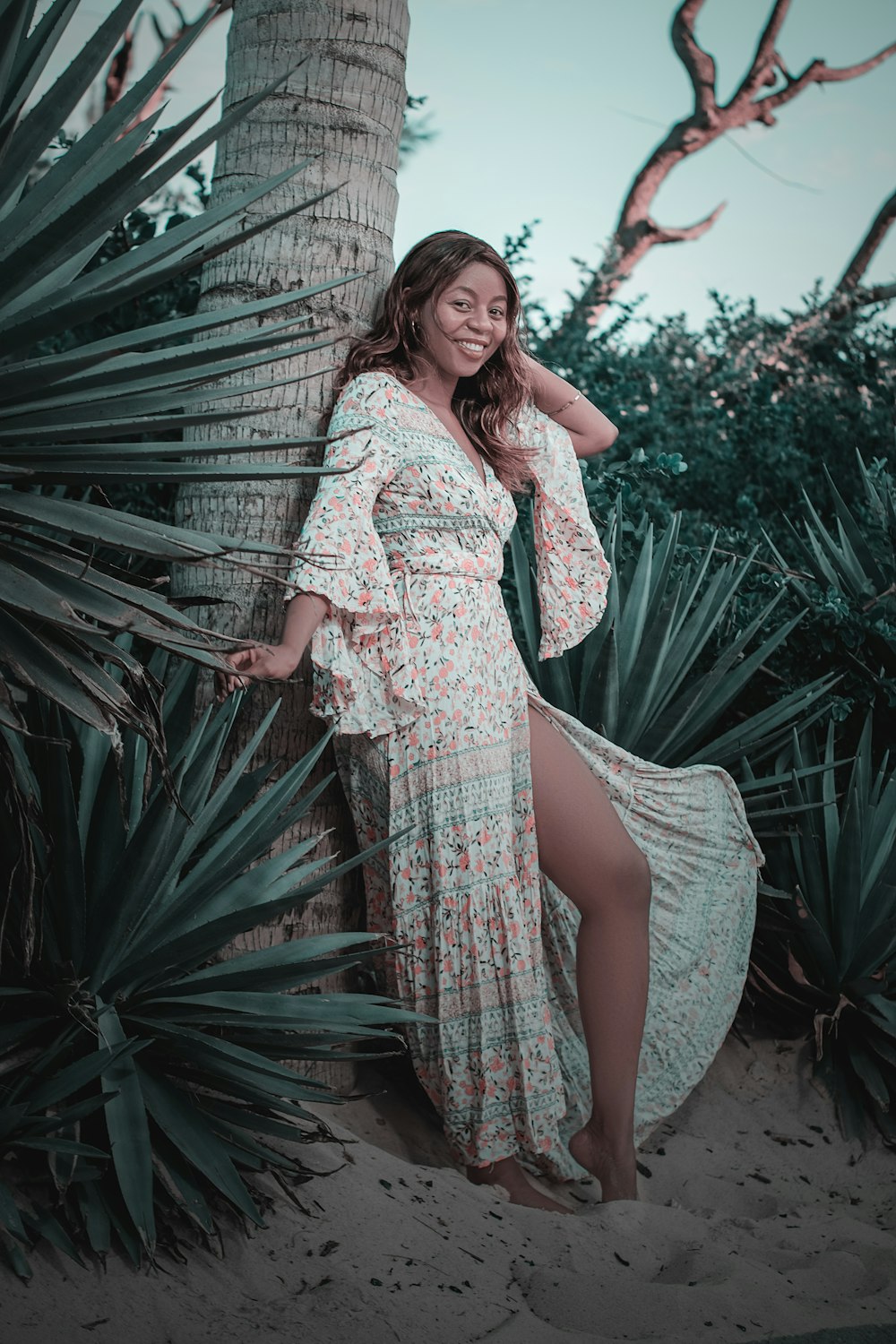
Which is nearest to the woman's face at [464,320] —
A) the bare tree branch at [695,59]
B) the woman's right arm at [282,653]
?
the woman's right arm at [282,653]

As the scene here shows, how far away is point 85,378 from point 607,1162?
2.16 meters

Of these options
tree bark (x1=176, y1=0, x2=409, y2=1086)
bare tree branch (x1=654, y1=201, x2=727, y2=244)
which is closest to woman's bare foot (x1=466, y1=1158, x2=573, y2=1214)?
tree bark (x1=176, y1=0, x2=409, y2=1086)

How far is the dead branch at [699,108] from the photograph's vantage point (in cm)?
1090

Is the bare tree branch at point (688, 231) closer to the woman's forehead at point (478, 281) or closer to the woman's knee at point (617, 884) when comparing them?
the woman's forehead at point (478, 281)

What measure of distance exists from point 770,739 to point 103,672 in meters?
2.52

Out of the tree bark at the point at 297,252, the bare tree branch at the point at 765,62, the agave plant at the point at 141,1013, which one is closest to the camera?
the agave plant at the point at 141,1013

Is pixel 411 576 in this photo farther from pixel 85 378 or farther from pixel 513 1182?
pixel 513 1182

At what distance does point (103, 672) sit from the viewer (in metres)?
2.05

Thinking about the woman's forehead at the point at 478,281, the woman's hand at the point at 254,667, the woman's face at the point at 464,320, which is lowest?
the woman's hand at the point at 254,667

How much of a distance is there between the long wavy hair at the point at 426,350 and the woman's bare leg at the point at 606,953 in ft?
3.19

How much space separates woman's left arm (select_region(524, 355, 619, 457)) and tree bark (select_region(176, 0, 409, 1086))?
0.60 meters

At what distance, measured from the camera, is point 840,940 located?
3.48m

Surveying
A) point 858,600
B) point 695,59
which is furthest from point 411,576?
point 695,59

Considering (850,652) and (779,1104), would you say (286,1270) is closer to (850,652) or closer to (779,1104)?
(779,1104)
